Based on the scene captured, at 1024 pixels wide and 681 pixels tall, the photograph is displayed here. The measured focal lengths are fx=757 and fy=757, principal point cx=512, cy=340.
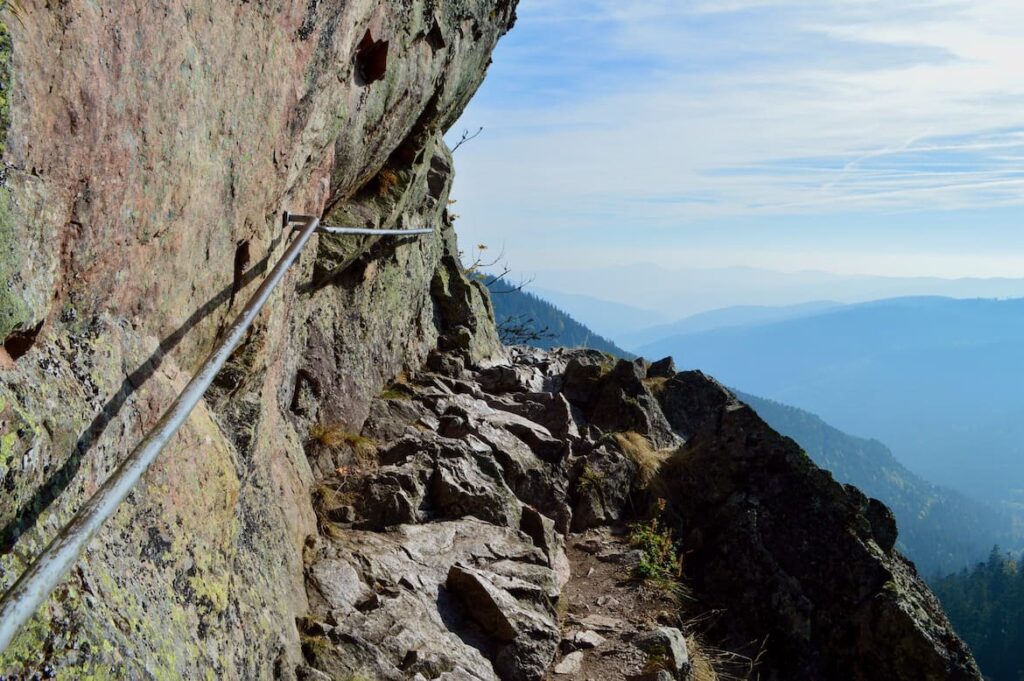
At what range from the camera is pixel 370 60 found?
10133 mm

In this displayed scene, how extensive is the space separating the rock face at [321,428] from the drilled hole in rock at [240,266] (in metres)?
0.03

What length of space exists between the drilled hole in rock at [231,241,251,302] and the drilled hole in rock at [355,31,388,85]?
143 inches

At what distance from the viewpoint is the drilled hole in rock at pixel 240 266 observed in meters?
7.12

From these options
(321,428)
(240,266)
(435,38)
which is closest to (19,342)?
(240,266)

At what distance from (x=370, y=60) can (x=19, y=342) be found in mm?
7242

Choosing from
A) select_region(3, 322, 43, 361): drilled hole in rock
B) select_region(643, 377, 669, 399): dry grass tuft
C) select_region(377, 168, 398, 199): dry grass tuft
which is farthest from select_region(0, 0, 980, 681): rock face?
select_region(643, 377, 669, 399): dry grass tuft

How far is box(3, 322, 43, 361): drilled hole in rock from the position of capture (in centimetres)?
392

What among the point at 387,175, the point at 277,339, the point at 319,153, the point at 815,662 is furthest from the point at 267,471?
the point at 815,662

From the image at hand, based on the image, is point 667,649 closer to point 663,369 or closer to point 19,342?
point 19,342

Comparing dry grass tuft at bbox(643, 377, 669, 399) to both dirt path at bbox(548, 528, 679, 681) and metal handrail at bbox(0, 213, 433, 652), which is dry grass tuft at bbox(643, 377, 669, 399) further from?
metal handrail at bbox(0, 213, 433, 652)

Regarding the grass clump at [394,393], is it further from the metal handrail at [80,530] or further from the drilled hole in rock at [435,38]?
the metal handrail at [80,530]

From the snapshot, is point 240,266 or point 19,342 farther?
point 240,266

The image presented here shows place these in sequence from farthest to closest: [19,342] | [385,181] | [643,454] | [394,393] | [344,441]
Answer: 1. [643,454]
2. [394,393]
3. [385,181]
4. [344,441]
5. [19,342]

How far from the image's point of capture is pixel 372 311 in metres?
14.2
